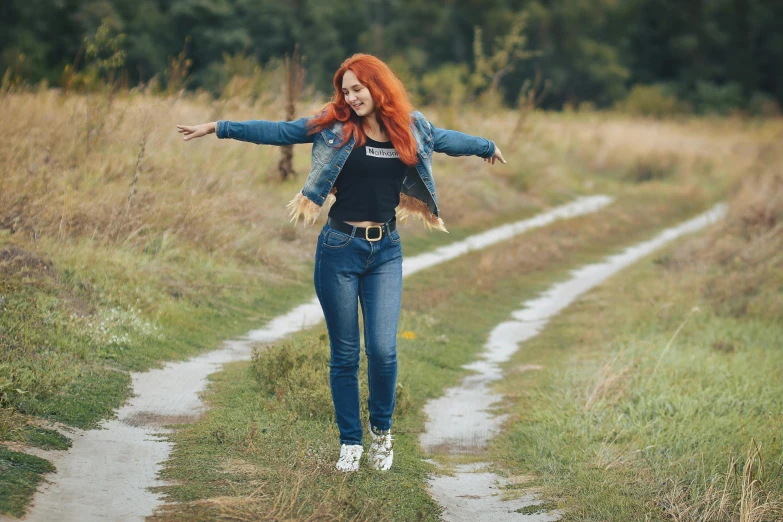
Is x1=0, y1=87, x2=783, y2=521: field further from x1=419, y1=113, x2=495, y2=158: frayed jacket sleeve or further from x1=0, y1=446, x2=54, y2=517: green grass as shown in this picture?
x1=419, y1=113, x2=495, y2=158: frayed jacket sleeve

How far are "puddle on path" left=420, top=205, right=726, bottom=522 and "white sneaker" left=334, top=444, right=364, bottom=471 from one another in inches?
19.1

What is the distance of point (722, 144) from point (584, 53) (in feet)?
66.3

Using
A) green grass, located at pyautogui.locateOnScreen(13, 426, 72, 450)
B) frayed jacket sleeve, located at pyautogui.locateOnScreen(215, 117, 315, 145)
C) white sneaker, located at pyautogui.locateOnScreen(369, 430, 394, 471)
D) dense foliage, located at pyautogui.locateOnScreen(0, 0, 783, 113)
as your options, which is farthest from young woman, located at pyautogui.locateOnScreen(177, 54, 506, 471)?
dense foliage, located at pyautogui.locateOnScreen(0, 0, 783, 113)

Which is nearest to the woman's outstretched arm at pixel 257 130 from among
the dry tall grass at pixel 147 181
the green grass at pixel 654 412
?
the dry tall grass at pixel 147 181

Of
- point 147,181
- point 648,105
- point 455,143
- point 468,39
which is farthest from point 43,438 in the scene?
point 468,39

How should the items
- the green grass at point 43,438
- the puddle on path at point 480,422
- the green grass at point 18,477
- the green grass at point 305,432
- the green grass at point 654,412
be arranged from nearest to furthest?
the green grass at point 18,477, the green grass at point 305,432, the green grass at point 43,438, the puddle on path at point 480,422, the green grass at point 654,412

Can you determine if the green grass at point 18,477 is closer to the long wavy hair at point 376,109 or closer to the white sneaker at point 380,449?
the white sneaker at point 380,449

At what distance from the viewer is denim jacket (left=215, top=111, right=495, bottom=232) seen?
15.5ft

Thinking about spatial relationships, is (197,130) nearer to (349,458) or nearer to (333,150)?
(333,150)

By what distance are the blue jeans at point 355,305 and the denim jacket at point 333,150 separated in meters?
0.21

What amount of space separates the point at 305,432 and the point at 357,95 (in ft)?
6.91

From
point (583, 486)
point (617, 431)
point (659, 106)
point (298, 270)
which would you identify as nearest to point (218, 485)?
point (583, 486)

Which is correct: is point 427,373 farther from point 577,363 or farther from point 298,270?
point 298,270

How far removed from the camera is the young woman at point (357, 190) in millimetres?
4721
